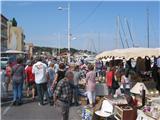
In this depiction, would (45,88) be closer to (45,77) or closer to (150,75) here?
(45,77)

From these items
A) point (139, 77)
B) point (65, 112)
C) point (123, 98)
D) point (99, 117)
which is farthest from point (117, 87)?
point (65, 112)

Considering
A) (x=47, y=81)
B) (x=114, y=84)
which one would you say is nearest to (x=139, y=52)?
(x=114, y=84)

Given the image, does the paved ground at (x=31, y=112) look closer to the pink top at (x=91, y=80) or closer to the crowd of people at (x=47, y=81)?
the crowd of people at (x=47, y=81)

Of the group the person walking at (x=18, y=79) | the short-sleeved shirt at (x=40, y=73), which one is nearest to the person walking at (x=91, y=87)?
the short-sleeved shirt at (x=40, y=73)

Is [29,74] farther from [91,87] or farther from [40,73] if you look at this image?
[91,87]

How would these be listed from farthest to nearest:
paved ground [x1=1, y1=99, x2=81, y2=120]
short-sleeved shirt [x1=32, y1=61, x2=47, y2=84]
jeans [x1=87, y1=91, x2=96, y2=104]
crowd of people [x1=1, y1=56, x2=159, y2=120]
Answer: short-sleeved shirt [x1=32, y1=61, x2=47, y2=84]
crowd of people [x1=1, y1=56, x2=159, y2=120]
jeans [x1=87, y1=91, x2=96, y2=104]
paved ground [x1=1, y1=99, x2=81, y2=120]

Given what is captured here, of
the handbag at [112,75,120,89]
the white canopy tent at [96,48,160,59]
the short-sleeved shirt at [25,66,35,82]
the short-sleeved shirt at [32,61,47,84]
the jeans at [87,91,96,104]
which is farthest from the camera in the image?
the handbag at [112,75,120,89]

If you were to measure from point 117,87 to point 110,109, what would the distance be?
652 centimetres

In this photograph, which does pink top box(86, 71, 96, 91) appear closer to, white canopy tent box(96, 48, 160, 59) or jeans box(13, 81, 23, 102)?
jeans box(13, 81, 23, 102)

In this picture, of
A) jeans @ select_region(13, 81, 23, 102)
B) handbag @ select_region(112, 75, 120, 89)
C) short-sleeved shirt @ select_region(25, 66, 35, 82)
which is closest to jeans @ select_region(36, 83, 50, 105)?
jeans @ select_region(13, 81, 23, 102)

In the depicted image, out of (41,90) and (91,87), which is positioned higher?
(91,87)

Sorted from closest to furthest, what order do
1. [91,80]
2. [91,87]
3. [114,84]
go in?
[91,87] < [91,80] < [114,84]

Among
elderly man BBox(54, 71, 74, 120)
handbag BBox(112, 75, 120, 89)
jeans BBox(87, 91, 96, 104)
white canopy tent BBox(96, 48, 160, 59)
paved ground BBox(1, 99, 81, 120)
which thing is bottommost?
paved ground BBox(1, 99, 81, 120)

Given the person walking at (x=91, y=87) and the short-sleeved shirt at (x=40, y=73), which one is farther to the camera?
the short-sleeved shirt at (x=40, y=73)
